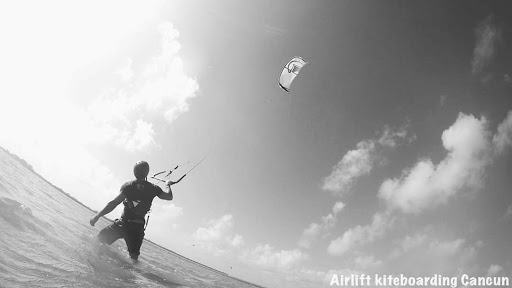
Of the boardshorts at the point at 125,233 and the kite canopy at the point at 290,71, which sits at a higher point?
the kite canopy at the point at 290,71

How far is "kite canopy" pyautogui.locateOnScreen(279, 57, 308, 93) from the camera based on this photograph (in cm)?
2728

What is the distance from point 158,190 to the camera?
30.0ft

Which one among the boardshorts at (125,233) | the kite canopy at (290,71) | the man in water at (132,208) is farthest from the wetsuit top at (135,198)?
the kite canopy at (290,71)

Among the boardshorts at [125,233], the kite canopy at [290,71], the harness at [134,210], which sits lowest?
the boardshorts at [125,233]

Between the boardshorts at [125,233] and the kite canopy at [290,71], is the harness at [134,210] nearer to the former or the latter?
the boardshorts at [125,233]

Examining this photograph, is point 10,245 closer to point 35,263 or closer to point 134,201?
point 35,263

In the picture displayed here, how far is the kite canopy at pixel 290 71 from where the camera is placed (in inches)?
1074

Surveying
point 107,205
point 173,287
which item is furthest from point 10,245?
point 173,287

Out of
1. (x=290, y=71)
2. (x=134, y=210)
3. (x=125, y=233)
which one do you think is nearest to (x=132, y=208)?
(x=134, y=210)

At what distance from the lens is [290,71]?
1151 inches

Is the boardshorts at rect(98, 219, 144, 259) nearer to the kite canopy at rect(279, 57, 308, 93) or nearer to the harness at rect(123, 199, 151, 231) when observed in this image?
the harness at rect(123, 199, 151, 231)

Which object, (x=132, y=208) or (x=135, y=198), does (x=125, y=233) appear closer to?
(x=132, y=208)

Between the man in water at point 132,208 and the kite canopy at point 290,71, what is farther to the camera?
the kite canopy at point 290,71

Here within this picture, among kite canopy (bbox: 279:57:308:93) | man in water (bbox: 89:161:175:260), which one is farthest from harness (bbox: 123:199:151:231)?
kite canopy (bbox: 279:57:308:93)
